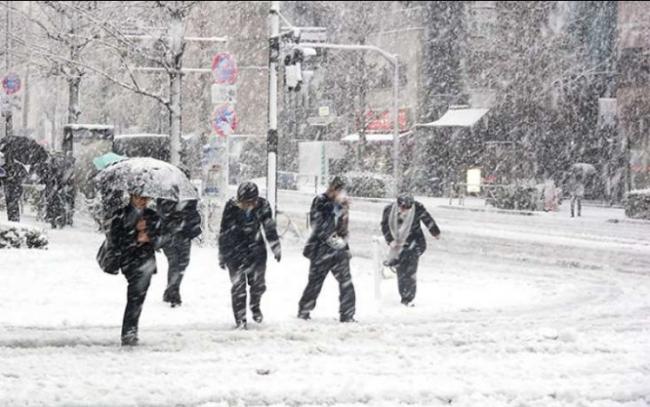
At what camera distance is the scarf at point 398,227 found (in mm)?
12438

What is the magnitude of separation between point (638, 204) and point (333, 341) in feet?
74.6

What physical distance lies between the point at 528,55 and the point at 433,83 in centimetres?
619

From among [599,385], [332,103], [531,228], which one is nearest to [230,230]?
[599,385]

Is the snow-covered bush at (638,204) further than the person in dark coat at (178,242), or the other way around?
the snow-covered bush at (638,204)

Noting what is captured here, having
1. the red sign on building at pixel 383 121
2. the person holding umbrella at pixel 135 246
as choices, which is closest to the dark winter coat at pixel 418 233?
the person holding umbrella at pixel 135 246

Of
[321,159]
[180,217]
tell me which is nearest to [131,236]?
[180,217]

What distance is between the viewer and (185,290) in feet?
43.0

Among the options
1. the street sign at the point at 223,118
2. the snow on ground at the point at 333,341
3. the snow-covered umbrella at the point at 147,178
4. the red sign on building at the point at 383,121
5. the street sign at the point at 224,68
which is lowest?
the snow on ground at the point at 333,341

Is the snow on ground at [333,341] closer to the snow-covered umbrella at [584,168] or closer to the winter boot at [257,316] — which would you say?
the winter boot at [257,316]

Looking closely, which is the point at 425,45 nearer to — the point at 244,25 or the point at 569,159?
the point at 569,159

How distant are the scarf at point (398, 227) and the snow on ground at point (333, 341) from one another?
77 centimetres

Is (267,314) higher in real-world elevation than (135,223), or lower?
lower

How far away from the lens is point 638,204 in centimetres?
2970

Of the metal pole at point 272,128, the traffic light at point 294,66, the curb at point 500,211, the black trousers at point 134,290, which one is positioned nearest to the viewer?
the black trousers at point 134,290
